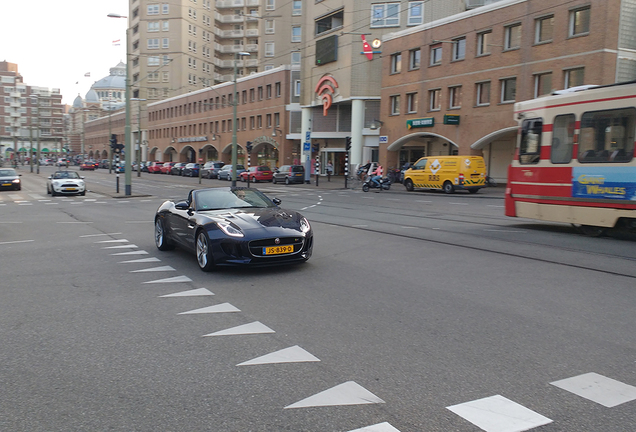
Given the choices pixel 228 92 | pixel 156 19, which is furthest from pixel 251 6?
pixel 228 92

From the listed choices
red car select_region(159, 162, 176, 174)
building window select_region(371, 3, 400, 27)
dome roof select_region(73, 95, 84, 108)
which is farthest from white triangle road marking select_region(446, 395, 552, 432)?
dome roof select_region(73, 95, 84, 108)

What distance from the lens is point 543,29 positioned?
31531 mm

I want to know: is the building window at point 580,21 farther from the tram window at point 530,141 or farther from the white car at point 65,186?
the white car at point 65,186

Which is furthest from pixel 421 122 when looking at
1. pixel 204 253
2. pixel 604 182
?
pixel 204 253

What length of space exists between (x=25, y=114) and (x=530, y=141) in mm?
158552

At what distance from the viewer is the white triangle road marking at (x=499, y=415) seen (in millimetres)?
3428

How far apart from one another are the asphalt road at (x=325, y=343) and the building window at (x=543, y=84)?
23.6m

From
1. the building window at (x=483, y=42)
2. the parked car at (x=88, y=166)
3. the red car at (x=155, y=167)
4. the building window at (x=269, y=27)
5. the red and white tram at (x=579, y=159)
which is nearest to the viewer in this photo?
the red and white tram at (x=579, y=159)

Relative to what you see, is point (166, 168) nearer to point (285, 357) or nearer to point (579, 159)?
point (579, 159)

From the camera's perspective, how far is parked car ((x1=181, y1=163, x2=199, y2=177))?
6041 cm

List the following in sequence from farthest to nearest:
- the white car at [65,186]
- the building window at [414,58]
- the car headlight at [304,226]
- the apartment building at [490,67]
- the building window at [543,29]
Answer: the building window at [414,58] → the building window at [543,29] → the white car at [65,186] → the apartment building at [490,67] → the car headlight at [304,226]

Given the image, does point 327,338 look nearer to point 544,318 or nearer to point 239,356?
point 239,356

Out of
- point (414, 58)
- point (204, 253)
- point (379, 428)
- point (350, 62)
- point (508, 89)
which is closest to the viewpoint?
point (379, 428)

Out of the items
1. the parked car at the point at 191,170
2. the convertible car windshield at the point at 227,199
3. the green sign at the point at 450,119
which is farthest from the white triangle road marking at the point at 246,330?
the parked car at the point at 191,170
